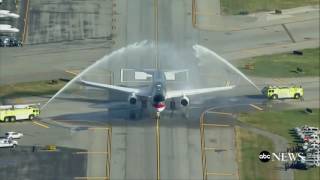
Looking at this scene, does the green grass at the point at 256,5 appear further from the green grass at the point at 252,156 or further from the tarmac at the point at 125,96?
the green grass at the point at 252,156

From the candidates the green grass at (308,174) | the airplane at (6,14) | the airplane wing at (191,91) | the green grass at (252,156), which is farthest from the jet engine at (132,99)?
the airplane at (6,14)

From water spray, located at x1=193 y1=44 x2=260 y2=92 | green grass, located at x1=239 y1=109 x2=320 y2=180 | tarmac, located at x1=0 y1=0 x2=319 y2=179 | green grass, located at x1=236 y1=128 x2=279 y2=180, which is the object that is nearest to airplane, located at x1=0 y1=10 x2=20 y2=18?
tarmac, located at x1=0 y1=0 x2=319 y2=179

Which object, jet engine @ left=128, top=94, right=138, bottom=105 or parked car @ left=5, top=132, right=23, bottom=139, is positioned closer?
parked car @ left=5, top=132, right=23, bottom=139

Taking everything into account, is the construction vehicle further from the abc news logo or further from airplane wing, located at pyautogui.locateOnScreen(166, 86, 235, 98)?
the abc news logo

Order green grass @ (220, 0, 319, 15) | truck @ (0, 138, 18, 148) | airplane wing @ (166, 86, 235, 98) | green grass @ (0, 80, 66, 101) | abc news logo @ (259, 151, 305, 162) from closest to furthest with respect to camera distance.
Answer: truck @ (0, 138, 18, 148), abc news logo @ (259, 151, 305, 162), airplane wing @ (166, 86, 235, 98), green grass @ (0, 80, 66, 101), green grass @ (220, 0, 319, 15)

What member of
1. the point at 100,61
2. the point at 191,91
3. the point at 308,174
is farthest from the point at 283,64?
the point at 100,61

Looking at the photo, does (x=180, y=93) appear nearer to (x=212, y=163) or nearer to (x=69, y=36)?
(x=212, y=163)

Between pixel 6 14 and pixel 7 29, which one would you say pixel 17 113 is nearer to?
pixel 7 29
